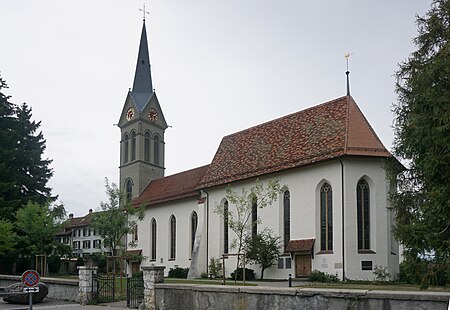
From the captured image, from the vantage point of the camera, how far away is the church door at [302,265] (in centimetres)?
3203

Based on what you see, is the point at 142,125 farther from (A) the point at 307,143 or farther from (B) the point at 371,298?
(B) the point at 371,298

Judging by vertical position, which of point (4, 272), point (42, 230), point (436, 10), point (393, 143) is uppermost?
point (436, 10)

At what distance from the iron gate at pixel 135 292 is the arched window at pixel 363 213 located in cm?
1535

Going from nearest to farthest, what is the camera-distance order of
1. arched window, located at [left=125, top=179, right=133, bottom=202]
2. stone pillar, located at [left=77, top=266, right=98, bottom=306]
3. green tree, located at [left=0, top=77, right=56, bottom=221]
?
stone pillar, located at [left=77, top=266, right=98, bottom=306] < green tree, located at [left=0, top=77, right=56, bottom=221] < arched window, located at [left=125, top=179, right=133, bottom=202]

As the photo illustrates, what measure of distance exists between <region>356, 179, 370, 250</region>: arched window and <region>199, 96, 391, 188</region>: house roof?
2.05 meters

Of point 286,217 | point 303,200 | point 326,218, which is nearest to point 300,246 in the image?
point 326,218

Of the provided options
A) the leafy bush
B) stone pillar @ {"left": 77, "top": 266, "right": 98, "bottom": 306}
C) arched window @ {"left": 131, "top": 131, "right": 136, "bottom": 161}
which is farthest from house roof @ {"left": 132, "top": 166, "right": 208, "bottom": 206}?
stone pillar @ {"left": 77, "top": 266, "right": 98, "bottom": 306}

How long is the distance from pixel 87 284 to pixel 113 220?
8291 mm

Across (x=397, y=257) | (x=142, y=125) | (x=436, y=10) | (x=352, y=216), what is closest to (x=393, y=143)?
(x=436, y=10)

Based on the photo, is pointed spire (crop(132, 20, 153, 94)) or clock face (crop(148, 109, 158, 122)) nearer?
clock face (crop(148, 109, 158, 122))

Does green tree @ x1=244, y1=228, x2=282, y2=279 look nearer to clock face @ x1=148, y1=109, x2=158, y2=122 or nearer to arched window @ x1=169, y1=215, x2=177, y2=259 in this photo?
arched window @ x1=169, y1=215, x2=177, y2=259

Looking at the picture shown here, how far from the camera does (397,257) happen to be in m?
31.5

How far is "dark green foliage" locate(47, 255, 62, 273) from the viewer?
146 ft

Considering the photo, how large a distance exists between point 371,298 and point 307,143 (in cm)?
2263
